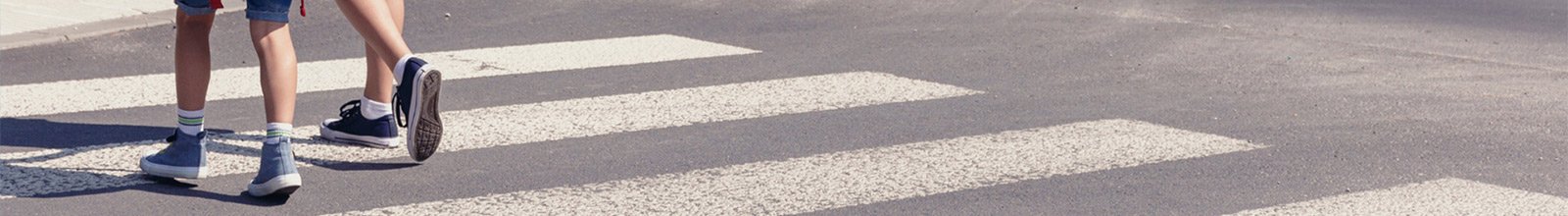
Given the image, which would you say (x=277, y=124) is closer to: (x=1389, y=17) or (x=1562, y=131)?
(x=1562, y=131)

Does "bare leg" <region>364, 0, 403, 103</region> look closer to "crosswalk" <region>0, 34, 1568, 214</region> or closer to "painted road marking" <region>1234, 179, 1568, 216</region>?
"crosswalk" <region>0, 34, 1568, 214</region>

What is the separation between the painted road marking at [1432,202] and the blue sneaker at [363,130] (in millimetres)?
2357

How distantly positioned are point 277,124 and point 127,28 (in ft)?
13.7

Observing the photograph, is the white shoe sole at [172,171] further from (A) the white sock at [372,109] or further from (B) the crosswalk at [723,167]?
(A) the white sock at [372,109]

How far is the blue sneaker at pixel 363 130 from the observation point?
5.91 meters

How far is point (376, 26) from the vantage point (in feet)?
17.1

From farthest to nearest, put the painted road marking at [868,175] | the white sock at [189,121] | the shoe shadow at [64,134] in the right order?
1. the shoe shadow at [64,134]
2. the white sock at [189,121]
3. the painted road marking at [868,175]

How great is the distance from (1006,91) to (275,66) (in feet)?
9.92

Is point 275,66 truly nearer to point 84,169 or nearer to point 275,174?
point 275,174

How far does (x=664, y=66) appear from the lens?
26.1 ft

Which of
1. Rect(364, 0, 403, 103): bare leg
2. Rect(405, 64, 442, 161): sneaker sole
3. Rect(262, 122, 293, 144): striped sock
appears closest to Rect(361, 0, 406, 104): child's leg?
Rect(364, 0, 403, 103): bare leg

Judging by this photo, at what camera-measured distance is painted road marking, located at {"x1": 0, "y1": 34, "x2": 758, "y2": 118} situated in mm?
6836

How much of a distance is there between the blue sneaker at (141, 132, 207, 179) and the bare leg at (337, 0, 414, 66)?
488 millimetres

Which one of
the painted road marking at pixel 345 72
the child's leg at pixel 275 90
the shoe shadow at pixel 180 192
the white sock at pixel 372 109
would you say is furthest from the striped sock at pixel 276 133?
the painted road marking at pixel 345 72
